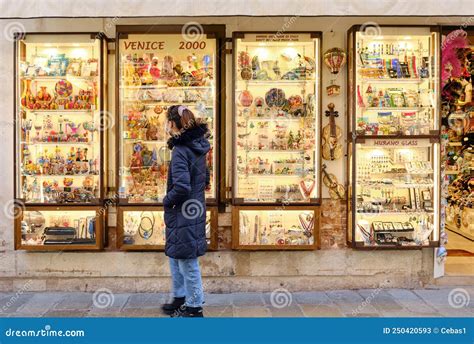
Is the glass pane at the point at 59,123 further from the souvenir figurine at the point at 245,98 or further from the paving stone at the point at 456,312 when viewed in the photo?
the paving stone at the point at 456,312

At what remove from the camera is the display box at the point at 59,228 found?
5812 millimetres

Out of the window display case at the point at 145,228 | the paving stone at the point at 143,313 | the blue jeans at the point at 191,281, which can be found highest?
the window display case at the point at 145,228

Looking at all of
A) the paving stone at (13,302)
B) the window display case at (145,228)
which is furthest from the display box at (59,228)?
the paving stone at (13,302)

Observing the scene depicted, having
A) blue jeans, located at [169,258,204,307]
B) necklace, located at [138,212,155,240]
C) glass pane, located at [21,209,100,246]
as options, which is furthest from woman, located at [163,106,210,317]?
glass pane, located at [21,209,100,246]

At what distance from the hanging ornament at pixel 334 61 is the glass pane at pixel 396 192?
721 millimetres

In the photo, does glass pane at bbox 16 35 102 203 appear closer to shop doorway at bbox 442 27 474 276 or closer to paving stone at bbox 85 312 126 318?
paving stone at bbox 85 312 126 318

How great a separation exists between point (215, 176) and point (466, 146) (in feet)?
15.6

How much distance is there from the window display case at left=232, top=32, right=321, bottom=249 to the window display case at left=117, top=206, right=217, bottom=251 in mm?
318

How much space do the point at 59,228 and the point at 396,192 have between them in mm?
4044

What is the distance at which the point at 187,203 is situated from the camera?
15.0 ft

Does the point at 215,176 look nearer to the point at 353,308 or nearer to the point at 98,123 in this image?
the point at 98,123

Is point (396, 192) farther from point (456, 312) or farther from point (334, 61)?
point (334, 61)

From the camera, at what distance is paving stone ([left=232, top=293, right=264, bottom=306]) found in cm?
559
